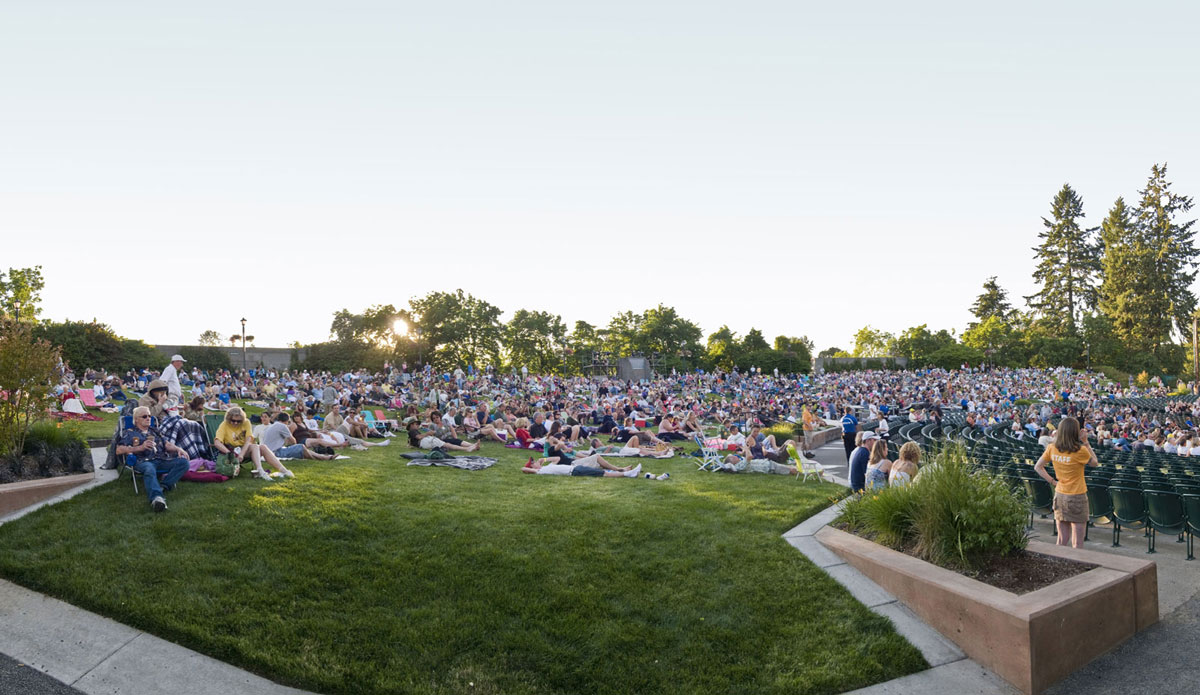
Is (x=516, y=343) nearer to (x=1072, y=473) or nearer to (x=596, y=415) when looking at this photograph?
(x=596, y=415)

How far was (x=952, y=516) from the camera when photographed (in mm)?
6809

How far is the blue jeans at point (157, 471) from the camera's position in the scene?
7.91 metres

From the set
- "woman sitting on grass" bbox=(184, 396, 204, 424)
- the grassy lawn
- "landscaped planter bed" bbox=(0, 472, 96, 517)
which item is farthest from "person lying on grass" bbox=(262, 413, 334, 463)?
"landscaped planter bed" bbox=(0, 472, 96, 517)

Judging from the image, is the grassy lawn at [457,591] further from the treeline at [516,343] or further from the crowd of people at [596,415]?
the treeline at [516,343]

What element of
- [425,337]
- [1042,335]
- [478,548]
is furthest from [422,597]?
[1042,335]

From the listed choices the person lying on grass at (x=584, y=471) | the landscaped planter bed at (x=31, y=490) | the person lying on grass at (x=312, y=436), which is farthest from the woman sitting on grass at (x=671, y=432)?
the landscaped planter bed at (x=31, y=490)

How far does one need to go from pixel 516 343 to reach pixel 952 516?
68.2m

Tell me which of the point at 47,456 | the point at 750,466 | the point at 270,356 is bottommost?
the point at 750,466

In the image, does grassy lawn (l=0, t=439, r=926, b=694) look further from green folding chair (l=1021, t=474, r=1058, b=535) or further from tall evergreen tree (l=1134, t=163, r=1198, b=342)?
tall evergreen tree (l=1134, t=163, r=1198, b=342)

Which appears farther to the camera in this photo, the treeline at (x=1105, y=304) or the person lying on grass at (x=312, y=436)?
the treeline at (x=1105, y=304)

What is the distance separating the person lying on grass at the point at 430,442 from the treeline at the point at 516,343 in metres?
47.5

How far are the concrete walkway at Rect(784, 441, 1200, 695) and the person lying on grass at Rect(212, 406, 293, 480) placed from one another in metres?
7.63

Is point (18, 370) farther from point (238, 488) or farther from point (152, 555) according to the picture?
point (152, 555)

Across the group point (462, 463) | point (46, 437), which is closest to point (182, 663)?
point (46, 437)
